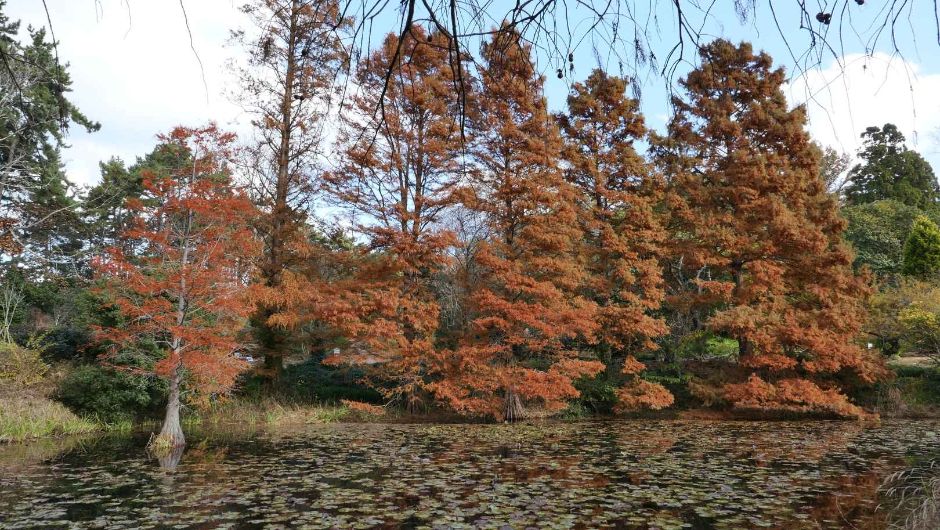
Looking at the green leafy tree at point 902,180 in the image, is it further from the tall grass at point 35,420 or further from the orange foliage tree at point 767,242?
the tall grass at point 35,420

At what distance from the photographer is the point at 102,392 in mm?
12320

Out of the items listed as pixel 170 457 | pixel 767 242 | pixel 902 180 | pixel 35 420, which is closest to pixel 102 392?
pixel 35 420

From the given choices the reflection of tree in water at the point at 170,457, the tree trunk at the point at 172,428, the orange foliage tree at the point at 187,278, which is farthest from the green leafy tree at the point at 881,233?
the reflection of tree in water at the point at 170,457

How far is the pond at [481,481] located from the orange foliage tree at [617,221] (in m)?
3.66

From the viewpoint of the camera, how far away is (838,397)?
1330cm

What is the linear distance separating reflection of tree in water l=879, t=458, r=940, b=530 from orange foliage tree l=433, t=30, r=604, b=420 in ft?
23.6

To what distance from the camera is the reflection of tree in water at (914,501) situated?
126 inches

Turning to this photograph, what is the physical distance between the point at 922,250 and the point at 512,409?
14471 millimetres

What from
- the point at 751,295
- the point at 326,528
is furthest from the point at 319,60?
the point at 751,295

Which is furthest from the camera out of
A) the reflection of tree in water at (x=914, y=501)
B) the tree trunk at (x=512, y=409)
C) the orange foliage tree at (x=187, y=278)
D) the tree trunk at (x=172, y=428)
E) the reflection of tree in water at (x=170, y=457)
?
the tree trunk at (x=512, y=409)

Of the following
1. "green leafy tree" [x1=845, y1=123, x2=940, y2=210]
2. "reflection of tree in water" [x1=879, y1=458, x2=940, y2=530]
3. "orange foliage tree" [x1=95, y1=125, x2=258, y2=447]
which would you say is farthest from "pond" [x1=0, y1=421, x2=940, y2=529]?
"green leafy tree" [x1=845, y1=123, x2=940, y2=210]

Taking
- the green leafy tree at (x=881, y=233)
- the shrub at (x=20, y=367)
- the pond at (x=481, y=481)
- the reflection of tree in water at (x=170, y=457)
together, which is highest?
the green leafy tree at (x=881, y=233)

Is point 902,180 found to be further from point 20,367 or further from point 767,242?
point 20,367

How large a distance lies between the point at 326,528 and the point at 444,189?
10547 millimetres
